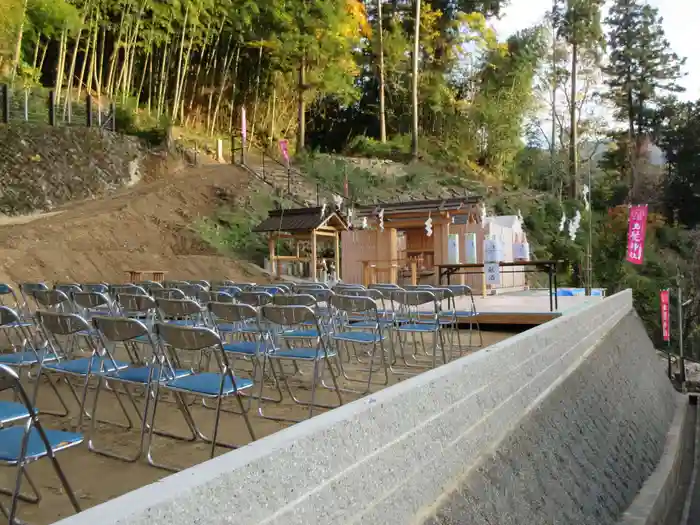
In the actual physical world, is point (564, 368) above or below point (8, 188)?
below

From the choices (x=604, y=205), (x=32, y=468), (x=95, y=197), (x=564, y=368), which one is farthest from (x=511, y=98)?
(x=32, y=468)

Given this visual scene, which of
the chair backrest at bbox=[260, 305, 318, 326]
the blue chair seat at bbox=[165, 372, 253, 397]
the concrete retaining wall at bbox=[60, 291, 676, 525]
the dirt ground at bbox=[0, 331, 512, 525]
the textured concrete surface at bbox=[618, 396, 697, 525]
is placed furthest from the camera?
the textured concrete surface at bbox=[618, 396, 697, 525]

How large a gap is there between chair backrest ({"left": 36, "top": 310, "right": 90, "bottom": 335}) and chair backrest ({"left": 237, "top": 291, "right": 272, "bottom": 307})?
1.64m

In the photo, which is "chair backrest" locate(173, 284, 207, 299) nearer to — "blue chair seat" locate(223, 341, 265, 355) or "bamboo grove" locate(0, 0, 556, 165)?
"blue chair seat" locate(223, 341, 265, 355)

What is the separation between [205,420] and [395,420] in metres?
1.96

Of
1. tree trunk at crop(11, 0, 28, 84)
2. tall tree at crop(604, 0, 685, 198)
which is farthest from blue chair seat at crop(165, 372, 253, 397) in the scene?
tall tree at crop(604, 0, 685, 198)

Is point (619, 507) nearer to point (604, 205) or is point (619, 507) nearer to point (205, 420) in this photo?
point (205, 420)

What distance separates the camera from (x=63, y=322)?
2816 mm

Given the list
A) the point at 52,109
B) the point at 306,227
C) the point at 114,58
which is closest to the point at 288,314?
the point at 306,227

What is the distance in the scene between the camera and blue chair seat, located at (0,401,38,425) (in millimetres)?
1893

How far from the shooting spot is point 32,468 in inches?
101

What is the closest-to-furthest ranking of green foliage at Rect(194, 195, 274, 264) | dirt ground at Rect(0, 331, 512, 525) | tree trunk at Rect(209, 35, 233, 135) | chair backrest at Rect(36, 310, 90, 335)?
dirt ground at Rect(0, 331, 512, 525)
chair backrest at Rect(36, 310, 90, 335)
green foliage at Rect(194, 195, 274, 264)
tree trunk at Rect(209, 35, 233, 135)

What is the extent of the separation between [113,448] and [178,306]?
0.97 meters

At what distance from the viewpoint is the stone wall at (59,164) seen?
15773mm
